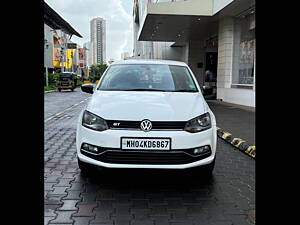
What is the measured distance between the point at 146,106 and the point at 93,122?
2.18 ft

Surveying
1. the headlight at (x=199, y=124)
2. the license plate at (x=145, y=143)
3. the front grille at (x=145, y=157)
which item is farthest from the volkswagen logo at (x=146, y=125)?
the headlight at (x=199, y=124)

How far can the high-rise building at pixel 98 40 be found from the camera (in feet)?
443

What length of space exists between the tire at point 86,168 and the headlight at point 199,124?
1397 millimetres

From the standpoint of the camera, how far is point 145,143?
364 cm

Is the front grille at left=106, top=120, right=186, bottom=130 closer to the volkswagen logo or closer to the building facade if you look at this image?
the volkswagen logo

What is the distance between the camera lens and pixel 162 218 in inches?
121

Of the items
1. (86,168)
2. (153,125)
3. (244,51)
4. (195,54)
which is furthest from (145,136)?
(195,54)

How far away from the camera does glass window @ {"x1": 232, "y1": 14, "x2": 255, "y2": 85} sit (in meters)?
14.3

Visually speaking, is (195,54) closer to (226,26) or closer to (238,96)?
(226,26)

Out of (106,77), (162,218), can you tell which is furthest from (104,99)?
(162,218)
